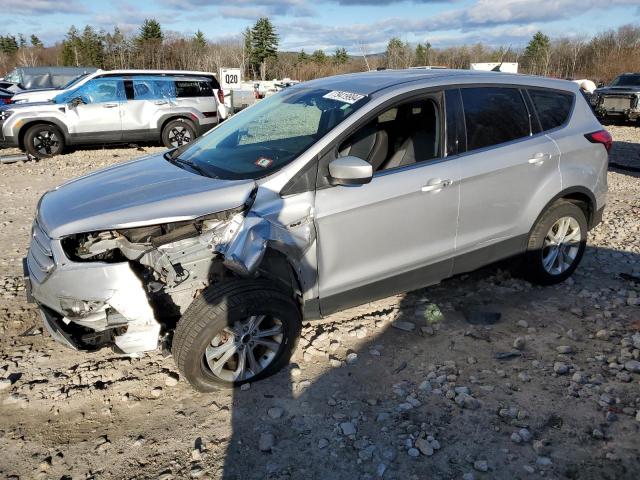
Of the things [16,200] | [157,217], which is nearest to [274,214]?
[157,217]

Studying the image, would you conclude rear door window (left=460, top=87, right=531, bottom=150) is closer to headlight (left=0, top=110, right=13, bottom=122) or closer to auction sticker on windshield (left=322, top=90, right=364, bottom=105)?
auction sticker on windshield (left=322, top=90, right=364, bottom=105)

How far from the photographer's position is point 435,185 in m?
3.57

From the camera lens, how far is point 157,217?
294 centimetres

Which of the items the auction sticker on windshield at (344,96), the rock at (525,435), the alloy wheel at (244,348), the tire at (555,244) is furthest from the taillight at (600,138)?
the alloy wheel at (244,348)

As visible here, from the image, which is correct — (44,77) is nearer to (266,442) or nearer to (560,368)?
(266,442)

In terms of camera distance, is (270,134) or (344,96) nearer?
(344,96)

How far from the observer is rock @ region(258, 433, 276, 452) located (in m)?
2.74

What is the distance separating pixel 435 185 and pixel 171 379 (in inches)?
87.6

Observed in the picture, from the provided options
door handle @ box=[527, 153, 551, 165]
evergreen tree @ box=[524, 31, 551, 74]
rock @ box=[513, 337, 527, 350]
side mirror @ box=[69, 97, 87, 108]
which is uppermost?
evergreen tree @ box=[524, 31, 551, 74]

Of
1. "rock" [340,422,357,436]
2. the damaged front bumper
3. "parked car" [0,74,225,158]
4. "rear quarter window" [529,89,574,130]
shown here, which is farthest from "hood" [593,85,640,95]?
the damaged front bumper

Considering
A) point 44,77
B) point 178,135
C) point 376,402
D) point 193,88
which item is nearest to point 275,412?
point 376,402

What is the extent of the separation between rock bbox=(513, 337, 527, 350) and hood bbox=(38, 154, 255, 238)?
2212 millimetres

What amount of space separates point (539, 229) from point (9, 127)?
11.1 metres

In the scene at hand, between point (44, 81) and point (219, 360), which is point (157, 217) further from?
point (44, 81)
